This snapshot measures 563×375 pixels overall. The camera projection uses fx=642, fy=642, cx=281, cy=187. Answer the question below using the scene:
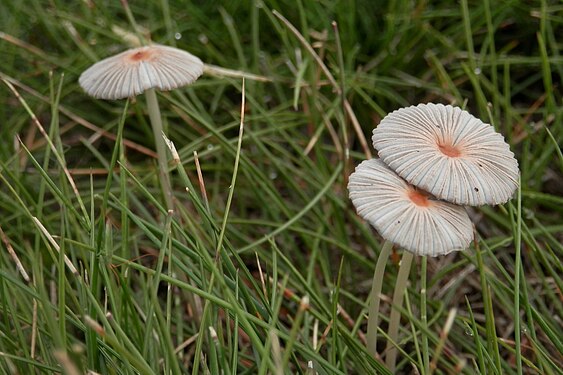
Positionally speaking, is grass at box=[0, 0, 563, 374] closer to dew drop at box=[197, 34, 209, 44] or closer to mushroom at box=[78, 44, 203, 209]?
dew drop at box=[197, 34, 209, 44]

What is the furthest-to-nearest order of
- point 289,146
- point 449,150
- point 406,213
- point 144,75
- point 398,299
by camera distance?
point 289,146 → point 144,75 → point 398,299 → point 449,150 → point 406,213

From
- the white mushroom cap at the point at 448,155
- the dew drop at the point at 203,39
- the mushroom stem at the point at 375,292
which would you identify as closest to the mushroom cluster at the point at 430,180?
the white mushroom cap at the point at 448,155

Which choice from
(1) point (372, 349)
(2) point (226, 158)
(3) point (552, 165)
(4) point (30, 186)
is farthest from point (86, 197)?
(3) point (552, 165)

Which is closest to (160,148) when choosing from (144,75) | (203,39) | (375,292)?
(144,75)

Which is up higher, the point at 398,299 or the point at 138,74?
the point at 138,74

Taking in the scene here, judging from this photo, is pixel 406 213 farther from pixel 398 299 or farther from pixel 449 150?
pixel 398 299

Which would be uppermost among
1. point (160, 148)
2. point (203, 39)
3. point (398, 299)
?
point (203, 39)

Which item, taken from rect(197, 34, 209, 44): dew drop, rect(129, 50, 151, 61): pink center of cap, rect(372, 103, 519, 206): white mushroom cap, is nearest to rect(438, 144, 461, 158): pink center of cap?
rect(372, 103, 519, 206): white mushroom cap
